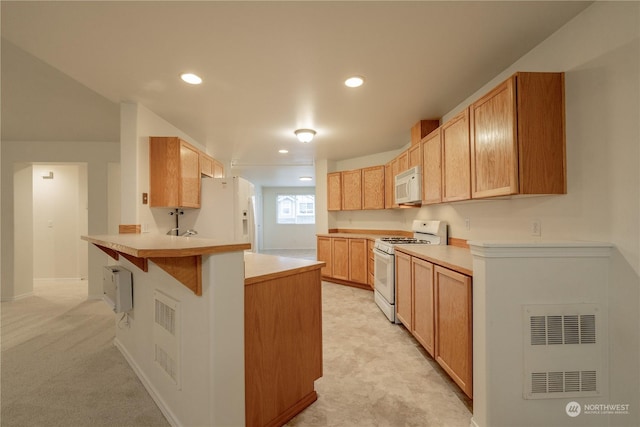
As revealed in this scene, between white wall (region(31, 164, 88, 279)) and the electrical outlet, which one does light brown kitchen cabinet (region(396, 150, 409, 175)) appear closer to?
the electrical outlet

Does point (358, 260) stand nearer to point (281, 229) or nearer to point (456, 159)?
point (456, 159)

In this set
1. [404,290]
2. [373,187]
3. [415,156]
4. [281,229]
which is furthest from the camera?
[281,229]

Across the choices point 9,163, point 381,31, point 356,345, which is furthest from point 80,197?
point 381,31

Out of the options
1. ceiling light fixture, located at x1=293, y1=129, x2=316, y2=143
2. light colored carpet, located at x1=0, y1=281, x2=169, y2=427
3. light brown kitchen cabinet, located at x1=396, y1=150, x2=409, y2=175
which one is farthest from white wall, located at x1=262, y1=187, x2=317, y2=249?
light colored carpet, located at x1=0, y1=281, x2=169, y2=427

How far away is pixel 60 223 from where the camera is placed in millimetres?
5512

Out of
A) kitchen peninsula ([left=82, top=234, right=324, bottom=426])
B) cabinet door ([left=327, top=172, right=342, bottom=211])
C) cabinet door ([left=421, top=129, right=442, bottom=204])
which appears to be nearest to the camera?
kitchen peninsula ([left=82, top=234, right=324, bottom=426])

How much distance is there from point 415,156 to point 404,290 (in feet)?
5.68

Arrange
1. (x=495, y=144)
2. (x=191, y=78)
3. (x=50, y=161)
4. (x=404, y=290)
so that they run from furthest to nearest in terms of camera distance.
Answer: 1. (x=50, y=161)
2. (x=404, y=290)
3. (x=191, y=78)
4. (x=495, y=144)

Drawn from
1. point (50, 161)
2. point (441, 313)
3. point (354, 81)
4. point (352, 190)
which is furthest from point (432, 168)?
point (50, 161)

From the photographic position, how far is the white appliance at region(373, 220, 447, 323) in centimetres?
332

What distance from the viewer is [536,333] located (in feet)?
5.08

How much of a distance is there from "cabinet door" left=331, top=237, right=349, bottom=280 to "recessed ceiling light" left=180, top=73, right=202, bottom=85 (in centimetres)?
352

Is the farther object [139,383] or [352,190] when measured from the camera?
[352,190]

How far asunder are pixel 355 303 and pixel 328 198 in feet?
8.08
